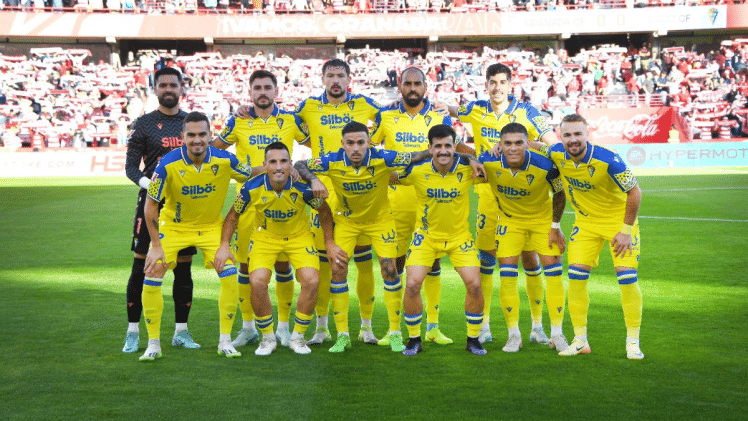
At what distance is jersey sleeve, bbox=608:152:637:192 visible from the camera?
18.9 feet

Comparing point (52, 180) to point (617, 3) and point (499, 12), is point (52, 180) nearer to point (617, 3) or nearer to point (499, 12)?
point (499, 12)

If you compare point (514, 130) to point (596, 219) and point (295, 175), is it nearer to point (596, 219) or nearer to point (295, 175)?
point (596, 219)

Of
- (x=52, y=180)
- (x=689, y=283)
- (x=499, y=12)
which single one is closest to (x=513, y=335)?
(x=689, y=283)

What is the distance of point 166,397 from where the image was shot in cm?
485

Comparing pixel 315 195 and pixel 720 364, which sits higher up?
pixel 315 195

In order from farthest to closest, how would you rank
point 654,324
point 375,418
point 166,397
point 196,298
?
point 196,298 → point 654,324 → point 166,397 → point 375,418

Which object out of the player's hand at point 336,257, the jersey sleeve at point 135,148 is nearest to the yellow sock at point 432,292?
the player's hand at point 336,257

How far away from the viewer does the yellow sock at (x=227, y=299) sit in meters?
6.00

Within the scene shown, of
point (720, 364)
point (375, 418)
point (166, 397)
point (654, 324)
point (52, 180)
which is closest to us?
point (375, 418)

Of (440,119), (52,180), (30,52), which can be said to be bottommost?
(52,180)

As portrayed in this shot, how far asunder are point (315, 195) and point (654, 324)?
3229 mm

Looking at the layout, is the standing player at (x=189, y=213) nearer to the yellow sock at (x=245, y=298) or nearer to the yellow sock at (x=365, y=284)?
the yellow sock at (x=245, y=298)

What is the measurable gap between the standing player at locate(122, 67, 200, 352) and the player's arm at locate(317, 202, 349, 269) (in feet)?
3.66

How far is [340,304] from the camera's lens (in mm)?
6316
